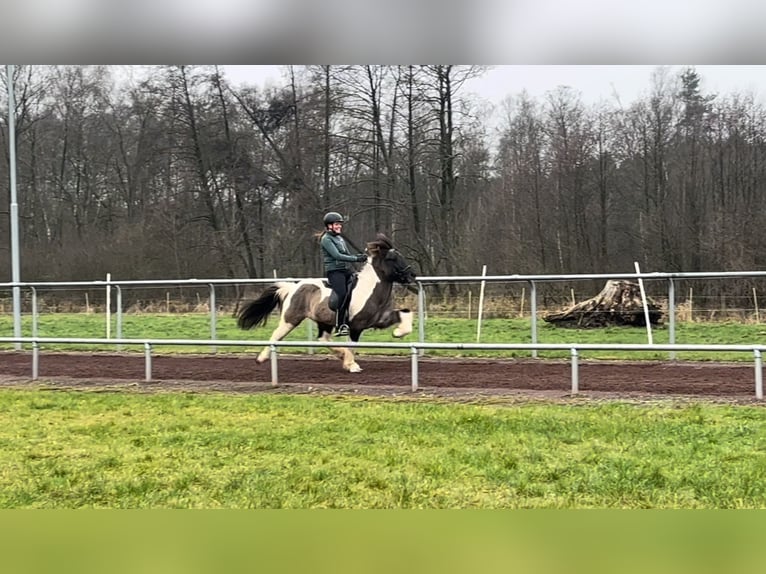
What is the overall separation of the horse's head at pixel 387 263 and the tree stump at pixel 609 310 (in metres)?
7.92

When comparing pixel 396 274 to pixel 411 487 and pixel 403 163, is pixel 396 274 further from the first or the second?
pixel 403 163

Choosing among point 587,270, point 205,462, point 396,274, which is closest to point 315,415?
point 205,462

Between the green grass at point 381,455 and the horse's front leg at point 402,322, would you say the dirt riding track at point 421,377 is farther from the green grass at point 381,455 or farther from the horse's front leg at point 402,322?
the green grass at point 381,455

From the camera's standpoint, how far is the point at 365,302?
9.02m

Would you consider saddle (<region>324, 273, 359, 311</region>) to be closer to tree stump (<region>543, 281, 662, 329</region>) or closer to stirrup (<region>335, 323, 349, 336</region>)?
stirrup (<region>335, 323, 349, 336</region>)

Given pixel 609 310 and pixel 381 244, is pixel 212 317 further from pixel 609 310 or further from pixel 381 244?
pixel 609 310

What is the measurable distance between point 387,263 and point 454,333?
6.09m

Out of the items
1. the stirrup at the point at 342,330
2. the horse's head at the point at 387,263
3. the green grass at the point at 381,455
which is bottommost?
the green grass at the point at 381,455

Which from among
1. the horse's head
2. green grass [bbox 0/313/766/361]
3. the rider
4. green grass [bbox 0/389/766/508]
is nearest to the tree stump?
green grass [bbox 0/313/766/361]

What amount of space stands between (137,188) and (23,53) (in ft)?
99.5

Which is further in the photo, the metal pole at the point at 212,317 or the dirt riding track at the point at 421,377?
the metal pole at the point at 212,317

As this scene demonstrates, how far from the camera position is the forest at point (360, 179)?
81.7 feet

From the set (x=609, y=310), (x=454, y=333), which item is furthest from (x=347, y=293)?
(x=609, y=310)

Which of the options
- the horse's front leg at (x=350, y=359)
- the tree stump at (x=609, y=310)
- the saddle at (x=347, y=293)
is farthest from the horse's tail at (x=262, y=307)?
the tree stump at (x=609, y=310)
